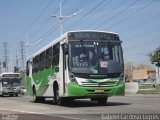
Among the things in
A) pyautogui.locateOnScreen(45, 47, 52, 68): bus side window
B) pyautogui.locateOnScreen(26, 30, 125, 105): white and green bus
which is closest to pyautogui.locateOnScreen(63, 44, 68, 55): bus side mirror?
pyautogui.locateOnScreen(26, 30, 125, 105): white and green bus

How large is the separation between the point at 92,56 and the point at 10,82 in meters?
34.9

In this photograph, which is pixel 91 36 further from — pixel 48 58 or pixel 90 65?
pixel 48 58

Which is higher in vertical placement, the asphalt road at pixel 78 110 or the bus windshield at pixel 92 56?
the bus windshield at pixel 92 56

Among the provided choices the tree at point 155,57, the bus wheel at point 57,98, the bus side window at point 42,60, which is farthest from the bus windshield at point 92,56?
the tree at point 155,57

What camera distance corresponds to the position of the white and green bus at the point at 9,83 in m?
54.8

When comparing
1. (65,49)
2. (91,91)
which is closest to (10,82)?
(65,49)

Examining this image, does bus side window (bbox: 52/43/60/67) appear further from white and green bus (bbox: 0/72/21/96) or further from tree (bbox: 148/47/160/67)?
tree (bbox: 148/47/160/67)

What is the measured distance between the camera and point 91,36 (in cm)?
2206

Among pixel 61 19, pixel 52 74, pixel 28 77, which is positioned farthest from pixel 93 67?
pixel 61 19

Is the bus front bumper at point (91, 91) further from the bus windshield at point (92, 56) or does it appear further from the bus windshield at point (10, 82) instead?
the bus windshield at point (10, 82)

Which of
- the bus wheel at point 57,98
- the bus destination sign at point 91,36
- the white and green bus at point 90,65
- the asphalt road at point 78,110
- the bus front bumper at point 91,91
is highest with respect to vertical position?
the bus destination sign at point 91,36

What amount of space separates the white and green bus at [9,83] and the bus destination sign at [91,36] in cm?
3394

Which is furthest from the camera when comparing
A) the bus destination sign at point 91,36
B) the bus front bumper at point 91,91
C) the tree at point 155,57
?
the tree at point 155,57

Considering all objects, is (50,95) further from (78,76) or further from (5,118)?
(5,118)
